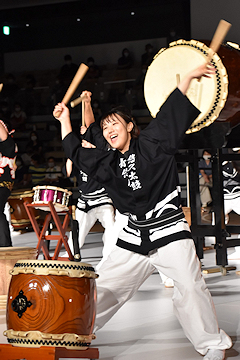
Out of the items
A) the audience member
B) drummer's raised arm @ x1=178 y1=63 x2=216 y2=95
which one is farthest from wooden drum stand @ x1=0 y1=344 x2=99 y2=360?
the audience member

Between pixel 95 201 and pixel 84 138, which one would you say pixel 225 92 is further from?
pixel 95 201

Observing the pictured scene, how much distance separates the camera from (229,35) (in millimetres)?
5633

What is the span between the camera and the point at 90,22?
32.1 ft

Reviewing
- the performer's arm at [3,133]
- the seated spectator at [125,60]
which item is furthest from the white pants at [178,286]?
the seated spectator at [125,60]

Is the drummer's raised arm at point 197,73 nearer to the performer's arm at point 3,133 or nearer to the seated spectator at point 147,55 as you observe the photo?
the performer's arm at point 3,133

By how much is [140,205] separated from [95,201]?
69.1 inches

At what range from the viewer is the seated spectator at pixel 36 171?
7.69 metres

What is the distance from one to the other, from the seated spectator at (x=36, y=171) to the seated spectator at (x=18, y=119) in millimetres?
1474

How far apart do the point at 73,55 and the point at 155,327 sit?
8482mm

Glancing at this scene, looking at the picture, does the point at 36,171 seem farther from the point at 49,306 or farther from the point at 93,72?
the point at 49,306

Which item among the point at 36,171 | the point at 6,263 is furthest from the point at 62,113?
the point at 36,171

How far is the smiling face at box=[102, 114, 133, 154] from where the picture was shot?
1846 millimetres

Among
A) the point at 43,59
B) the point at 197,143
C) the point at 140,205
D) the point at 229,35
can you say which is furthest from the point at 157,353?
the point at 43,59

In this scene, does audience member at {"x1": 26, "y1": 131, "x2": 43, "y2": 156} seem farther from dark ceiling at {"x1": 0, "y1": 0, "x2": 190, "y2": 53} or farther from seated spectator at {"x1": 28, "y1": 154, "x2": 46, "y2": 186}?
dark ceiling at {"x1": 0, "y1": 0, "x2": 190, "y2": 53}
